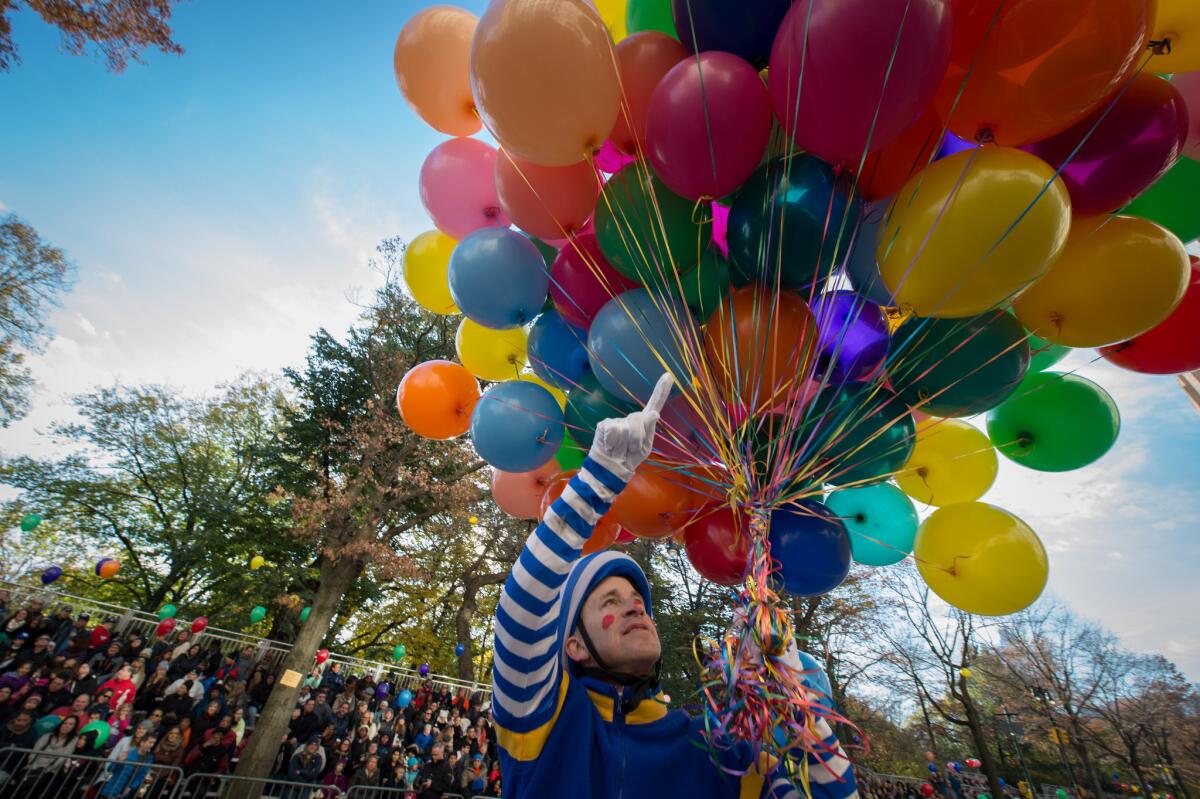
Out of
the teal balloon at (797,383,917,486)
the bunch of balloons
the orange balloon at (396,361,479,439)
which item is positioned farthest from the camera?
the orange balloon at (396,361,479,439)

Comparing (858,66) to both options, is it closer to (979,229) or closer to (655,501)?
(979,229)

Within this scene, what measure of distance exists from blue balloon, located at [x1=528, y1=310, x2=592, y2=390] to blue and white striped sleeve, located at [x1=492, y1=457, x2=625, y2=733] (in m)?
1.77

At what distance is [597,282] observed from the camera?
2.97 meters

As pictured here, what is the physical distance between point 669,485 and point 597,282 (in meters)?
1.28

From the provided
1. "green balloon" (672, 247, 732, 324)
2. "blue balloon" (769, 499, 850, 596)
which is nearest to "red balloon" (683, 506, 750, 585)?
"blue balloon" (769, 499, 850, 596)

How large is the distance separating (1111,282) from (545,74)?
2559 millimetres

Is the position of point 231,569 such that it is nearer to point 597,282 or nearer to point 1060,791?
point 597,282

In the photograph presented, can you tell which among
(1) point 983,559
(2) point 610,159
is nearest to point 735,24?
(2) point 610,159

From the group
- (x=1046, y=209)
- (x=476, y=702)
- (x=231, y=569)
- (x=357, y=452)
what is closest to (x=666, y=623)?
(x=476, y=702)

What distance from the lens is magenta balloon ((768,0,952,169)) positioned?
70.9 inches

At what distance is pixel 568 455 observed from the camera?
372cm

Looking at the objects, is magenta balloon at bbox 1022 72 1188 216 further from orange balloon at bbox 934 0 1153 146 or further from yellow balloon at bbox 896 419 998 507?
yellow balloon at bbox 896 419 998 507

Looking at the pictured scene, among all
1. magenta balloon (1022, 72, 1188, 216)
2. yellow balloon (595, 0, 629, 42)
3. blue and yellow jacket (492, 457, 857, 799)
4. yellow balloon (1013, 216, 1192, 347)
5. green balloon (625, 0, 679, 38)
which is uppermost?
yellow balloon (595, 0, 629, 42)

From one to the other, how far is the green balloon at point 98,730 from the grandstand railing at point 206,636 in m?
3.36
